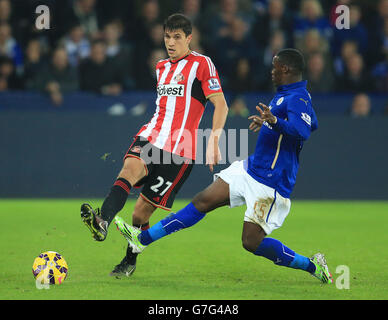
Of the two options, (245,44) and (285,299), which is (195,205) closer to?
(285,299)

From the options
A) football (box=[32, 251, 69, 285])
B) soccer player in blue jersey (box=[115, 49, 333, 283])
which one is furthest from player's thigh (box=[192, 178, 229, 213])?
football (box=[32, 251, 69, 285])

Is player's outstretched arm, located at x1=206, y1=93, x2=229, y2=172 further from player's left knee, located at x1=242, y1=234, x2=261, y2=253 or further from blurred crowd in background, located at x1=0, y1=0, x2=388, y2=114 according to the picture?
blurred crowd in background, located at x1=0, y1=0, x2=388, y2=114

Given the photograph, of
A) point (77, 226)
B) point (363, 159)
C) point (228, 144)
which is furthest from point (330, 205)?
point (77, 226)

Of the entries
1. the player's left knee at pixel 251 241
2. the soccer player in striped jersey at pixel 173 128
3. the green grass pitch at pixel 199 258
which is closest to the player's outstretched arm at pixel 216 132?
the soccer player in striped jersey at pixel 173 128

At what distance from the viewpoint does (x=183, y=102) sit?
642 cm

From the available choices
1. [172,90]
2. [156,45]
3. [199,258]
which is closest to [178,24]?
[172,90]

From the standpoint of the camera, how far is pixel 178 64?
21.3 ft

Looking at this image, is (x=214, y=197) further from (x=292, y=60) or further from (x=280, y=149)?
(x=292, y=60)

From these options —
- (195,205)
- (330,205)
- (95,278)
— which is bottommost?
(330,205)

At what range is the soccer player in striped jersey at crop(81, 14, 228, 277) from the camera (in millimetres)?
6273

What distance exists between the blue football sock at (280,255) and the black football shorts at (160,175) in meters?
0.94

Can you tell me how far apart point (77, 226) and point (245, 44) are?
514 centimetres

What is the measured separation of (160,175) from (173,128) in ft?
1.43

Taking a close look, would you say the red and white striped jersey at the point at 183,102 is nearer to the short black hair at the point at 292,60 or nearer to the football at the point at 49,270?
the short black hair at the point at 292,60
